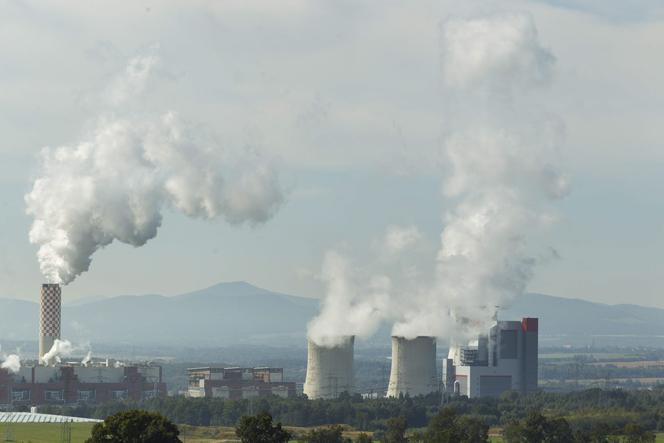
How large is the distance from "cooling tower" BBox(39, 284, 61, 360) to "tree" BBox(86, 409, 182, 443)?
6559 centimetres

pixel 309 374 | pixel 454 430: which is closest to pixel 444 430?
pixel 454 430

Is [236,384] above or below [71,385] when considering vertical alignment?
above

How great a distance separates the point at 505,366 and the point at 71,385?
169 feet

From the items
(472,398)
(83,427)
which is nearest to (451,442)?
(83,427)

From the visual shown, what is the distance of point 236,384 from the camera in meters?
164

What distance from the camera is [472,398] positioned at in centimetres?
16125

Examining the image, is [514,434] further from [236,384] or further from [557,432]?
[236,384]

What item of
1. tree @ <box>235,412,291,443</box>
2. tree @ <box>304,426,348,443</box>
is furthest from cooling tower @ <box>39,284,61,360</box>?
tree @ <box>235,412,291,443</box>

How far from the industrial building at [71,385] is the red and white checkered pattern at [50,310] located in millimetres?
4212

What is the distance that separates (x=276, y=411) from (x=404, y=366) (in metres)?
20.7

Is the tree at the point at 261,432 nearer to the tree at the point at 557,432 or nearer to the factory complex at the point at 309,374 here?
the tree at the point at 557,432

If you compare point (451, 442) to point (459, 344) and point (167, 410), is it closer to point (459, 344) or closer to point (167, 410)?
point (167, 410)

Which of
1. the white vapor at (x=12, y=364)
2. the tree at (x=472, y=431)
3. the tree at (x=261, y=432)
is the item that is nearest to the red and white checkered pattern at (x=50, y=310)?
the white vapor at (x=12, y=364)

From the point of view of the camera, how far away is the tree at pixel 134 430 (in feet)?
213
